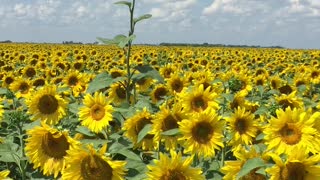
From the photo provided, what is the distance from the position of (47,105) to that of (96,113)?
2.56 feet

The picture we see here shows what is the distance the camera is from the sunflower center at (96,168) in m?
3.13

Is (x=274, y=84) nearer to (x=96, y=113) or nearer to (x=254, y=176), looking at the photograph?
(x=96, y=113)

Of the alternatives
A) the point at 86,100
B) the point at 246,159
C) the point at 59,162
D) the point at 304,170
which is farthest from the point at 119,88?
the point at 304,170

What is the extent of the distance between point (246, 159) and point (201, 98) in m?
1.43

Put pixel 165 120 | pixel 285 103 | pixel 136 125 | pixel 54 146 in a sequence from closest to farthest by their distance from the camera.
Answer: pixel 54 146
pixel 165 120
pixel 136 125
pixel 285 103

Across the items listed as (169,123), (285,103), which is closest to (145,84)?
(285,103)

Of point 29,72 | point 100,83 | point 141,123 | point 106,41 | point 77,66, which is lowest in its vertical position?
point 29,72

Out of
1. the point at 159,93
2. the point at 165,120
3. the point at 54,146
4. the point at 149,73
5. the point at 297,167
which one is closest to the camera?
the point at 297,167

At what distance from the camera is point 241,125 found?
420 cm

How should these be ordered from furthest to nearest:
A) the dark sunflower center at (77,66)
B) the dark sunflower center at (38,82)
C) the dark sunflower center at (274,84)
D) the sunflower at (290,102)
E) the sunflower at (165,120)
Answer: the dark sunflower center at (77,66) → the dark sunflower center at (38,82) → the dark sunflower center at (274,84) → the sunflower at (290,102) → the sunflower at (165,120)

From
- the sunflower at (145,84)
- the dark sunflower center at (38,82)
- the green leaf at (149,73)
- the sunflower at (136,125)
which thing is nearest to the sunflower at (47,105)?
the green leaf at (149,73)

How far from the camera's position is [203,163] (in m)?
4.31

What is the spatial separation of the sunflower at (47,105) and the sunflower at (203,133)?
1.51m

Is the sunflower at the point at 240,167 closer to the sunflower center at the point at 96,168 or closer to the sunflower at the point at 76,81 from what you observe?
the sunflower center at the point at 96,168
